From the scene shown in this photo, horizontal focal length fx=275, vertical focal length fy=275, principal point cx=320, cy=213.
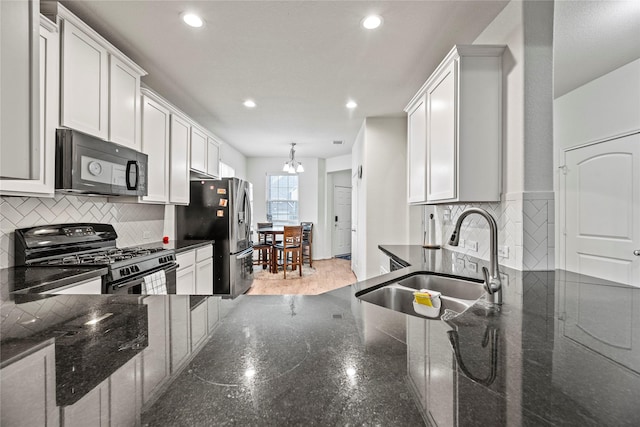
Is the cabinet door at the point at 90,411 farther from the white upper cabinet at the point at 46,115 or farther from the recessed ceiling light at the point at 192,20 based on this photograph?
the recessed ceiling light at the point at 192,20

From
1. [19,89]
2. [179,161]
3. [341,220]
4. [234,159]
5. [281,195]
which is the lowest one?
[341,220]

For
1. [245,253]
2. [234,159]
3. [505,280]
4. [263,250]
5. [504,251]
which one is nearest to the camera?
[505,280]

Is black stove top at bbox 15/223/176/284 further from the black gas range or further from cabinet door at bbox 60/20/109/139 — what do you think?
cabinet door at bbox 60/20/109/139

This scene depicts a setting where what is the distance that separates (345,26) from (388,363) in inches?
87.9

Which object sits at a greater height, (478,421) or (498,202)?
(498,202)

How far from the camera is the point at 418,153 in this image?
244cm

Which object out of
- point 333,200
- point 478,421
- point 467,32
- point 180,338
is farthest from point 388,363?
point 333,200

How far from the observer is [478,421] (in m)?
0.40

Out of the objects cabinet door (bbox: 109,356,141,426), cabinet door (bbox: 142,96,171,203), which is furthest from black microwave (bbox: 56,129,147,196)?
cabinet door (bbox: 109,356,141,426)

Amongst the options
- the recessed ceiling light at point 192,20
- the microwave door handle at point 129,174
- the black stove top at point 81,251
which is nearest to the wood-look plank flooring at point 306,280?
the black stove top at point 81,251

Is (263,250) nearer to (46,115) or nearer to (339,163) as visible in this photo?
(339,163)

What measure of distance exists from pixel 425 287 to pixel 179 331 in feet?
4.40

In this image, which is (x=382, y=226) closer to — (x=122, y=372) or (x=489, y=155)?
(x=489, y=155)

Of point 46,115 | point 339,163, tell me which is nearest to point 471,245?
point 46,115
